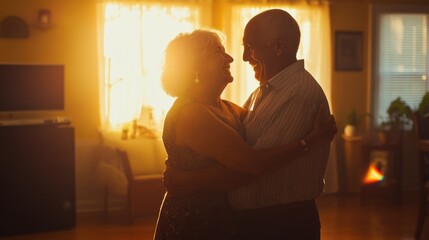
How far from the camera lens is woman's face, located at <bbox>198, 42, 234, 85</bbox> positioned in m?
1.82

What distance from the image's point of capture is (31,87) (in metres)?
5.35

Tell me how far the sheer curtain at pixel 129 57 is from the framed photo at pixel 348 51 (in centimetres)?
221

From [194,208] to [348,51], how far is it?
18.2 ft

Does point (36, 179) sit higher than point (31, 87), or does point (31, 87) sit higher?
point (31, 87)

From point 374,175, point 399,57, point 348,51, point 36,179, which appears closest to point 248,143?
point 36,179

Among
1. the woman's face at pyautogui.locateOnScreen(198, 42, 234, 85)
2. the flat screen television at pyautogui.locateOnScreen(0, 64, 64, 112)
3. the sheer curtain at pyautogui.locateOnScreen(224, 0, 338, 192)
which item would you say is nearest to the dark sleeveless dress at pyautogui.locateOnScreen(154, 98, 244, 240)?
the woman's face at pyautogui.locateOnScreen(198, 42, 234, 85)

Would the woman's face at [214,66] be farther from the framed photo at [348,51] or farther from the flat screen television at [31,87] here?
the framed photo at [348,51]

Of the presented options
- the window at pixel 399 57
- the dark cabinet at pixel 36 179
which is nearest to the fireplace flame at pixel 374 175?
the window at pixel 399 57

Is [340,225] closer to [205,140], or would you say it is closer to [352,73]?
[352,73]

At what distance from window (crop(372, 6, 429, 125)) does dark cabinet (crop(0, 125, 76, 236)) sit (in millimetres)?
3910

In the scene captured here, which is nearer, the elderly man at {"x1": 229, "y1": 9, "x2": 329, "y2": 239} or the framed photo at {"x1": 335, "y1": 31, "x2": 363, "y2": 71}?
the elderly man at {"x1": 229, "y1": 9, "x2": 329, "y2": 239}

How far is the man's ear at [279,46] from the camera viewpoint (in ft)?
5.74

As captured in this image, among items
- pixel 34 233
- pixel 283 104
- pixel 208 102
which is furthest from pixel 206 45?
pixel 34 233

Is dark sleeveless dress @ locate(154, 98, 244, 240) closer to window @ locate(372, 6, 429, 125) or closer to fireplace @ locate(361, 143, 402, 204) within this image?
fireplace @ locate(361, 143, 402, 204)
